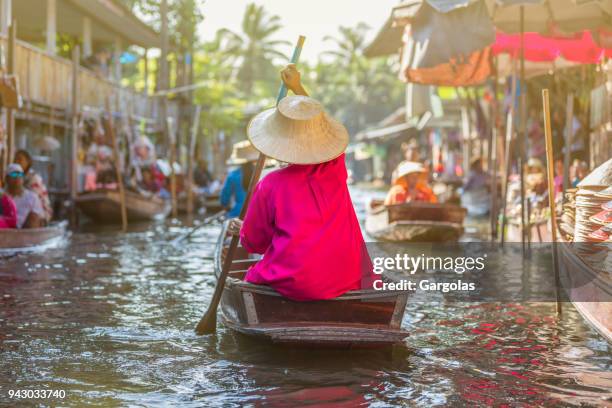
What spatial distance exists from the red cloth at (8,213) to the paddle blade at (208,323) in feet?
19.1

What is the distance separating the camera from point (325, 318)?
5.48 metres

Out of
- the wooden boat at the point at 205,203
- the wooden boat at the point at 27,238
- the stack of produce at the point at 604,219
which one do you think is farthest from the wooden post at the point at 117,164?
the stack of produce at the point at 604,219

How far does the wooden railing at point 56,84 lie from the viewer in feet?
54.1

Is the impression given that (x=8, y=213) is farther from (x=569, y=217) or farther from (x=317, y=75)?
(x=317, y=75)

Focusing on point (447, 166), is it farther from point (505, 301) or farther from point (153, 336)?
point (153, 336)

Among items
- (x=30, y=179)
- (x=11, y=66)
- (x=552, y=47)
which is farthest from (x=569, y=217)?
(x=11, y=66)

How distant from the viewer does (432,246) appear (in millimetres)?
13125

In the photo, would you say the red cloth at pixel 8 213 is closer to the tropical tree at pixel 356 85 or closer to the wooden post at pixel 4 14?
the wooden post at pixel 4 14

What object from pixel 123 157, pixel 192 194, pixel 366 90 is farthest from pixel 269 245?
pixel 366 90

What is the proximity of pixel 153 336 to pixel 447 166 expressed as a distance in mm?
24693

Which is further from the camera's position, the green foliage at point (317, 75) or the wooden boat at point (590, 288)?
the green foliage at point (317, 75)

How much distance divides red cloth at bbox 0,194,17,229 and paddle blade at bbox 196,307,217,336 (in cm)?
583

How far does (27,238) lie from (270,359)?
7175mm

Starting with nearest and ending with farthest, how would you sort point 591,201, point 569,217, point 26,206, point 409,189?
point 591,201, point 569,217, point 26,206, point 409,189
